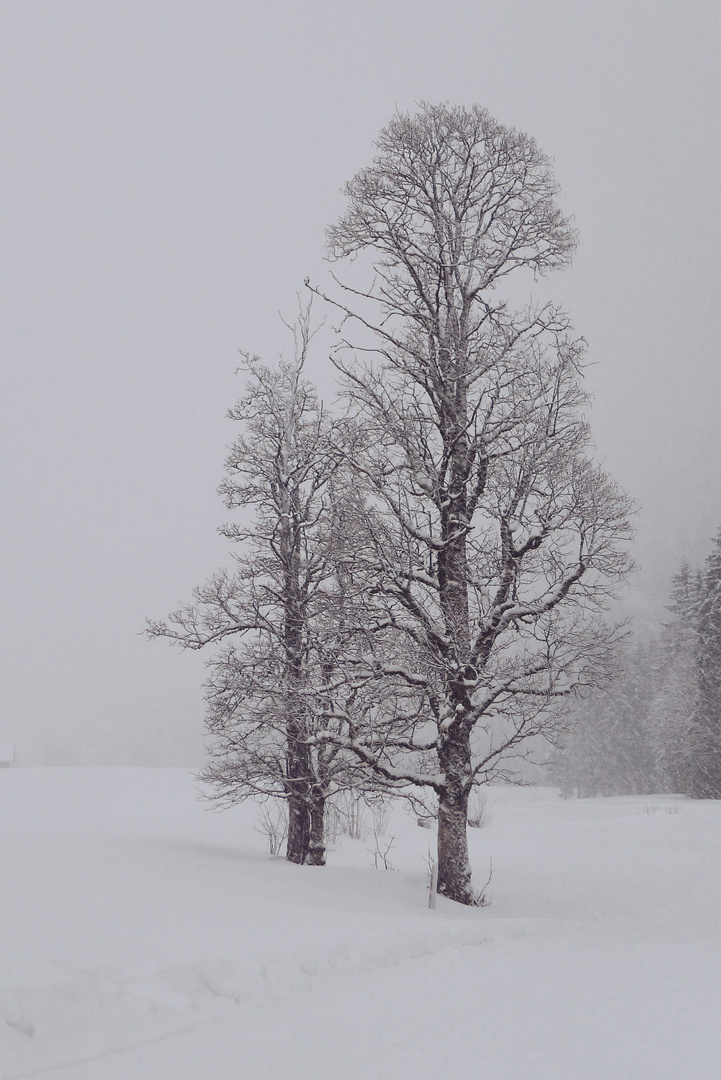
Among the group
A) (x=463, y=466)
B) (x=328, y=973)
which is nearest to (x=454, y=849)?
(x=328, y=973)

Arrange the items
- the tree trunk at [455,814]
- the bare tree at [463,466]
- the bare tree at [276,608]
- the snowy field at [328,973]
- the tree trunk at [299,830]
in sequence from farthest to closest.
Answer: the tree trunk at [299,830]
the bare tree at [276,608]
the tree trunk at [455,814]
the bare tree at [463,466]
the snowy field at [328,973]

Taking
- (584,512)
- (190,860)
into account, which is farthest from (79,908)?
(584,512)

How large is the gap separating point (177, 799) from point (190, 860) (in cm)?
2206

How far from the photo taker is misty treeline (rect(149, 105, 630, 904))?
419 inches

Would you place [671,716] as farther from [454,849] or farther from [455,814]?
[455,814]

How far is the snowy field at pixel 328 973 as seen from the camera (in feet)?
15.3

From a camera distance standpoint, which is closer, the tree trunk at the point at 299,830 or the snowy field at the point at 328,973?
the snowy field at the point at 328,973

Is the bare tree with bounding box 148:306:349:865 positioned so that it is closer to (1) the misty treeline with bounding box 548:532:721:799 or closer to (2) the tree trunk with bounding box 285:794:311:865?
(2) the tree trunk with bounding box 285:794:311:865

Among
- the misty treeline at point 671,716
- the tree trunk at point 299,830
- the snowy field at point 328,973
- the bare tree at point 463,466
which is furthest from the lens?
the misty treeline at point 671,716

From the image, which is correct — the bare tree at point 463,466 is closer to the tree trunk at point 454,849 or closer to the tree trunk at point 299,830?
the tree trunk at point 454,849

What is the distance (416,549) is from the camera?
36.7ft

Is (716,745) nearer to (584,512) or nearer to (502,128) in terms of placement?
(584,512)

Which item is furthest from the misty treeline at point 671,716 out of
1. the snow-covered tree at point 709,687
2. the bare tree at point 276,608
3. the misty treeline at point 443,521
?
the bare tree at point 276,608

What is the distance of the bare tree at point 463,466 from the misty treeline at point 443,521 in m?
0.04
